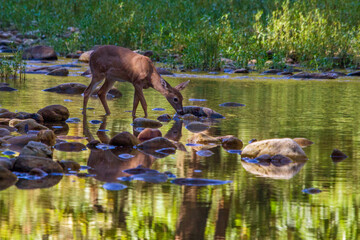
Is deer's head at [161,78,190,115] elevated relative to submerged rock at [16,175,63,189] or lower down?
elevated

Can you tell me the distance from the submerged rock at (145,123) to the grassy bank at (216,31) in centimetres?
1000

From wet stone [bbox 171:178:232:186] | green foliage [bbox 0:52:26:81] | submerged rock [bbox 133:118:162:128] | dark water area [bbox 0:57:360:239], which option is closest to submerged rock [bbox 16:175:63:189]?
dark water area [bbox 0:57:360:239]

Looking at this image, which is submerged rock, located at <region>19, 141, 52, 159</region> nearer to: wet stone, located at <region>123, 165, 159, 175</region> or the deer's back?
wet stone, located at <region>123, 165, 159, 175</region>

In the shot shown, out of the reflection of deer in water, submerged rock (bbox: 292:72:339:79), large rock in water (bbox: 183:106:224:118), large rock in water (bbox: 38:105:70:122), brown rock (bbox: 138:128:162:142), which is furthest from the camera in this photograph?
submerged rock (bbox: 292:72:339:79)

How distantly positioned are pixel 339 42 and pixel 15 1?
56.8 feet

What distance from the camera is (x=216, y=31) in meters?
21.2

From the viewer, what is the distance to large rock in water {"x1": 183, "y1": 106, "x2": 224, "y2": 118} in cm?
1128

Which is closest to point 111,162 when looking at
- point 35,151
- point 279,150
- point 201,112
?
point 35,151

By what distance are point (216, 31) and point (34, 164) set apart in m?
15.2

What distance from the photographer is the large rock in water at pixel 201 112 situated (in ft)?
37.0

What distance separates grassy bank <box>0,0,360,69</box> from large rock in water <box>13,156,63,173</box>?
13.8 m

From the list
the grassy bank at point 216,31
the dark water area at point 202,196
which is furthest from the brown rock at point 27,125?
the grassy bank at point 216,31

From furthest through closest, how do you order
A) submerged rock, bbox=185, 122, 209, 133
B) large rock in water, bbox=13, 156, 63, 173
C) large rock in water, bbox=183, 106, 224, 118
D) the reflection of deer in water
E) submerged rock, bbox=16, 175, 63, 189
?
large rock in water, bbox=183, 106, 224, 118 → submerged rock, bbox=185, 122, 209, 133 → the reflection of deer in water → large rock in water, bbox=13, 156, 63, 173 → submerged rock, bbox=16, 175, 63, 189

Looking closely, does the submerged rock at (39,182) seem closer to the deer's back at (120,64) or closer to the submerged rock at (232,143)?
the submerged rock at (232,143)
